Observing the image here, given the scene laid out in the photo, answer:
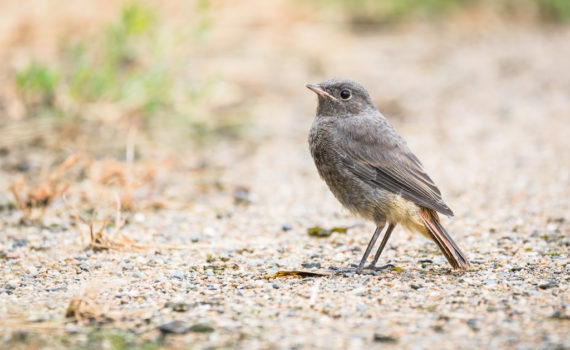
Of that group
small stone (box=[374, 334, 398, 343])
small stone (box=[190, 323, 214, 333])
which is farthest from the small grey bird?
small stone (box=[190, 323, 214, 333])

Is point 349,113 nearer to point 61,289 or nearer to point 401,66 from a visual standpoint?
point 61,289

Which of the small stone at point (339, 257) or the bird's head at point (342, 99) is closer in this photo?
the small stone at point (339, 257)

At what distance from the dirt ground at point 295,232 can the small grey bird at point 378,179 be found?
0.28 m

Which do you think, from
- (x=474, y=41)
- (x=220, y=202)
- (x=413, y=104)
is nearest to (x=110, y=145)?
(x=220, y=202)

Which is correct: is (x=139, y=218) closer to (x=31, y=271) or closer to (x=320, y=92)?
(x=31, y=271)

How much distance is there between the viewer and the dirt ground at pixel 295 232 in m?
3.50

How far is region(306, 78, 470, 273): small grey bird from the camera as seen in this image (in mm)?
4727

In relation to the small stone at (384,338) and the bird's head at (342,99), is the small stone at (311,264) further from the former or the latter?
the small stone at (384,338)

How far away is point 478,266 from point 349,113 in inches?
60.7

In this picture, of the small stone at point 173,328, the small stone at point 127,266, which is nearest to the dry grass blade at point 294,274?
the small stone at point 127,266

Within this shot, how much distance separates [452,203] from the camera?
20.9 ft

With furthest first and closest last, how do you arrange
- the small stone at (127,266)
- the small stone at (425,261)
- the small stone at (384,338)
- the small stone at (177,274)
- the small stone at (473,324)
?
the small stone at (425,261), the small stone at (127,266), the small stone at (177,274), the small stone at (473,324), the small stone at (384,338)

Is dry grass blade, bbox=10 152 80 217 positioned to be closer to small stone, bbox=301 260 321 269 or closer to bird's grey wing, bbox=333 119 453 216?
small stone, bbox=301 260 321 269

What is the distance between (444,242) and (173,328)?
1969 millimetres
